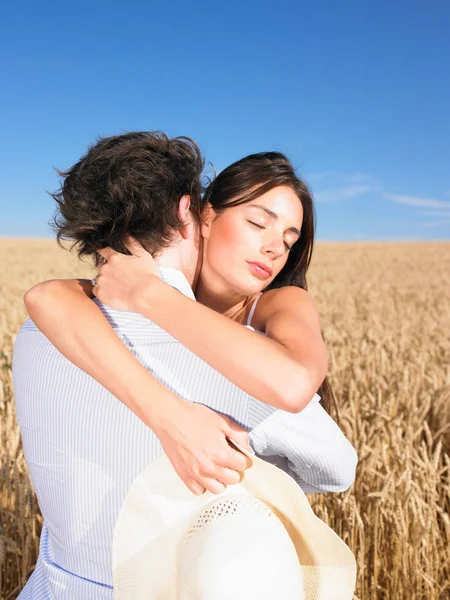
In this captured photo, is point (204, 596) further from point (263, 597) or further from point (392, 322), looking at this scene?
point (392, 322)

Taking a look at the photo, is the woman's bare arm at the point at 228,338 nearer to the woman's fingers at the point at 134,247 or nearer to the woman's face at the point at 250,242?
the woman's fingers at the point at 134,247

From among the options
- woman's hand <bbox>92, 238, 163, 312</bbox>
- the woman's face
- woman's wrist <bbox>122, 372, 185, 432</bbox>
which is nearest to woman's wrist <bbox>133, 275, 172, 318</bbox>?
woman's hand <bbox>92, 238, 163, 312</bbox>

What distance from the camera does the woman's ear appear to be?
5.96 ft

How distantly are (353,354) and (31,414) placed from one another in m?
4.38

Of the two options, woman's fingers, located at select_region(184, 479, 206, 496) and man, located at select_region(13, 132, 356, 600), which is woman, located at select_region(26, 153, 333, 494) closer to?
man, located at select_region(13, 132, 356, 600)

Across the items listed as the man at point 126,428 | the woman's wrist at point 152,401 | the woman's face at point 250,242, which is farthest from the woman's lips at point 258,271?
the woman's wrist at point 152,401

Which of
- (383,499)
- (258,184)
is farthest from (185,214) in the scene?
(383,499)

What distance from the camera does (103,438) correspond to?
1066mm

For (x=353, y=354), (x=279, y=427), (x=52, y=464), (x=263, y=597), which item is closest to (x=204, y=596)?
(x=263, y=597)

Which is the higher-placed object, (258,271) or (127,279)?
(127,279)

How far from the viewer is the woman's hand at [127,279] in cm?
118

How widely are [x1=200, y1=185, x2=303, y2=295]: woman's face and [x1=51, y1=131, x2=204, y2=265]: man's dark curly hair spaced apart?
231 millimetres

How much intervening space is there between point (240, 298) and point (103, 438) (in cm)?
98

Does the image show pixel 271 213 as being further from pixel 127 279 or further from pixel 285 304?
pixel 127 279
